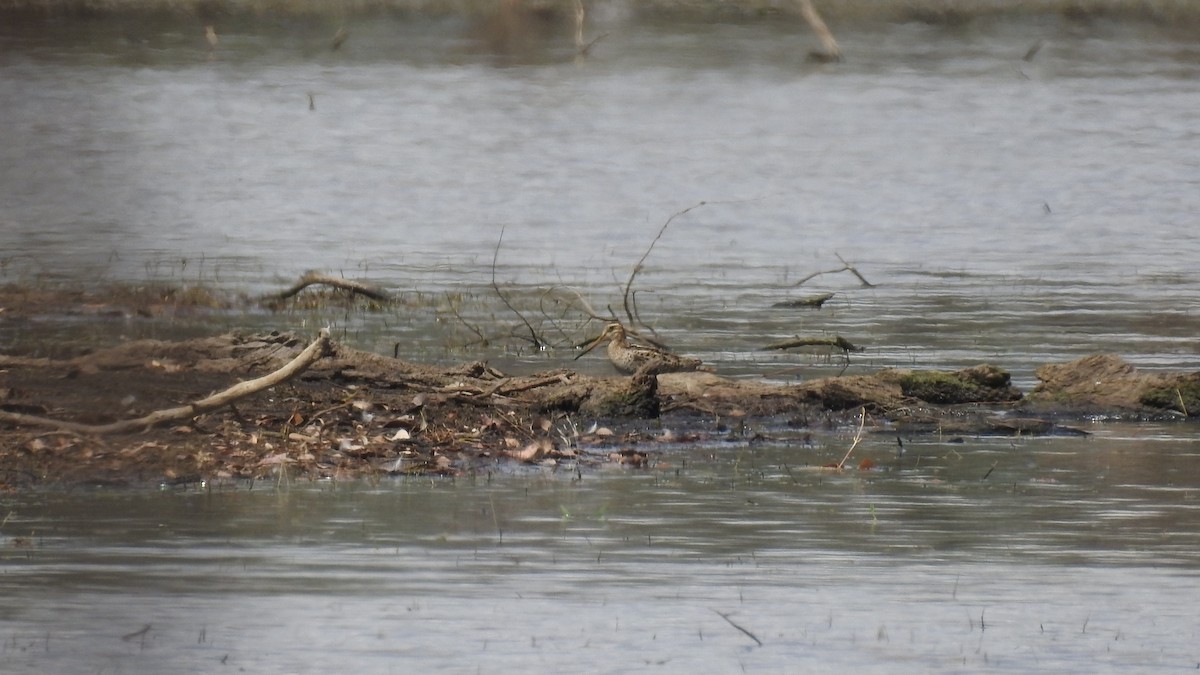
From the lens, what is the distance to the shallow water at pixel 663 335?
26.8ft

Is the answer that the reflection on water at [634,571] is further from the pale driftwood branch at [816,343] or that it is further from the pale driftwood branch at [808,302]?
the pale driftwood branch at [808,302]

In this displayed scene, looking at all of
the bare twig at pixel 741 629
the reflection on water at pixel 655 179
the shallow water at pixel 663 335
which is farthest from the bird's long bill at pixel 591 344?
the bare twig at pixel 741 629

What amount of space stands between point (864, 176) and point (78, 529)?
28192 mm

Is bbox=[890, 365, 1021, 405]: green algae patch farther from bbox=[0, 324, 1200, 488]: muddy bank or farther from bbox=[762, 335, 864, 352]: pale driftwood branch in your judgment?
bbox=[762, 335, 864, 352]: pale driftwood branch

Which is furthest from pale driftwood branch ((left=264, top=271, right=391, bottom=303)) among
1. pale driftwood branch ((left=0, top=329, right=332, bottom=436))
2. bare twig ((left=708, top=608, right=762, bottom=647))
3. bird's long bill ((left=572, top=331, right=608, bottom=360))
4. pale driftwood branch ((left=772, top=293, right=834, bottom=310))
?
bare twig ((left=708, top=608, right=762, bottom=647))

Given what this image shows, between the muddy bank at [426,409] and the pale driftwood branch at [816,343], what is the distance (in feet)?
6.62

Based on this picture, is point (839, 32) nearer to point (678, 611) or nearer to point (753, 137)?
point (753, 137)

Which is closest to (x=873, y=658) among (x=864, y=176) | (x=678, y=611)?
(x=678, y=611)

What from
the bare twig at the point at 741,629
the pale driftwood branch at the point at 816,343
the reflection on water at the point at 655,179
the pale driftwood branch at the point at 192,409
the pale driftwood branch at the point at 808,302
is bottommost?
the reflection on water at the point at 655,179

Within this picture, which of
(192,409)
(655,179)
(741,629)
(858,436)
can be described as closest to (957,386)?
(858,436)

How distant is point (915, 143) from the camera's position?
43.5 m

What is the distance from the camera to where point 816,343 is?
16.8m

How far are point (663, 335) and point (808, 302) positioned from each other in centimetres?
240

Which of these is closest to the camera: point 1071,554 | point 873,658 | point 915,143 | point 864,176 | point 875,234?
point 873,658
